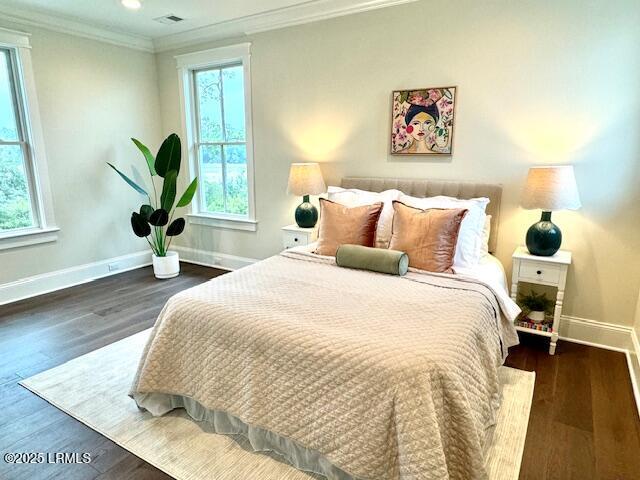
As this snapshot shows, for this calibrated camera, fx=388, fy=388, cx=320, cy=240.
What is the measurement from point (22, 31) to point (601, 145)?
5.08 meters

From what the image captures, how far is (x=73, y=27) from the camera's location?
13.2 feet

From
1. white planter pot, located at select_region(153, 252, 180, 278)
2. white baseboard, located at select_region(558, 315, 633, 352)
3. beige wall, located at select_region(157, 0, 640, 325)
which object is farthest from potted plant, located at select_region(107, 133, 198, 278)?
white baseboard, located at select_region(558, 315, 633, 352)

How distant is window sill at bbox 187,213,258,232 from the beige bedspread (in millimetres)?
2161

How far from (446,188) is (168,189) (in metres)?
2.96

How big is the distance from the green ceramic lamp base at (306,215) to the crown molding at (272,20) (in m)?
1.71

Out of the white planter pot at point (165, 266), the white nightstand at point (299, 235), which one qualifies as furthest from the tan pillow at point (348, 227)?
the white planter pot at point (165, 266)

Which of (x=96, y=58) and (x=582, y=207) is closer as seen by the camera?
(x=582, y=207)

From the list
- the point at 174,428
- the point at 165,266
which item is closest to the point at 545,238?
the point at 174,428

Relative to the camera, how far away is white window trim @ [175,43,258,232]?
4242 mm

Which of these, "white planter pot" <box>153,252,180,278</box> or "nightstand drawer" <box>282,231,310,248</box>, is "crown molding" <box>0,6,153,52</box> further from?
"nightstand drawer" <box>282,231,310,248</box>

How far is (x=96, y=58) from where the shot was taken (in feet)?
14.1

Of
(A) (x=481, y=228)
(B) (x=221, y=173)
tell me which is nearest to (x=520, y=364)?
(A) (x=481, y=228)

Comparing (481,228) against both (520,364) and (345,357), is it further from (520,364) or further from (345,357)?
(345,357)

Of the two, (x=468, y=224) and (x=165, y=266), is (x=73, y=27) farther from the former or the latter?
(x=468, y=224)
